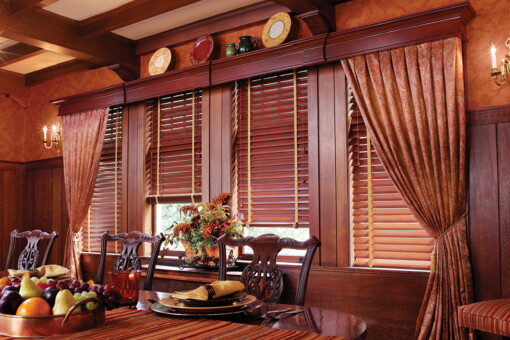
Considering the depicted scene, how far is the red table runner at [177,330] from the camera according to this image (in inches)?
52.9

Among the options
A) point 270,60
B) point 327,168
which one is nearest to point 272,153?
point 327,168

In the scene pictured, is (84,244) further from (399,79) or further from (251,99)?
(399,79)

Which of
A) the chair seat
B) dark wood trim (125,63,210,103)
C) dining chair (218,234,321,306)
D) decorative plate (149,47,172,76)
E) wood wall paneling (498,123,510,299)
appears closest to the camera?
dining chair (218,234,321,306)

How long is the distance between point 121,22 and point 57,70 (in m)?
1.76

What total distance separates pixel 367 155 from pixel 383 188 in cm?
24

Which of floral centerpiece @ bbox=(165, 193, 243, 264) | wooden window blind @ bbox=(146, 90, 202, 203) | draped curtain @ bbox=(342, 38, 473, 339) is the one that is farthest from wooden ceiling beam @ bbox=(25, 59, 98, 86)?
draped curtain @ bbox=(342, 38, 473, 339)

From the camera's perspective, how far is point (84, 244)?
16.4ft

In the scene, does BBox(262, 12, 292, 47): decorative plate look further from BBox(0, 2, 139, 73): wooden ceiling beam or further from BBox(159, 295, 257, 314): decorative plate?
BBox(159, 295, 257, 314): decorative plate

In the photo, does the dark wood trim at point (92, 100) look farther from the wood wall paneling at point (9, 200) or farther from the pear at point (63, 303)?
the pear at point (63, 303)

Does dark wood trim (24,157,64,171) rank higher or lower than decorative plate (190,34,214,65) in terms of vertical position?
lower

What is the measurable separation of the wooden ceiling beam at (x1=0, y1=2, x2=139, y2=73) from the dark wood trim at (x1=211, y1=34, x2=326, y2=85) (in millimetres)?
1054

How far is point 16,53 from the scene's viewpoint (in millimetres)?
4816

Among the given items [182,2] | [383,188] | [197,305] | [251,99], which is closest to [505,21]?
[383,188]

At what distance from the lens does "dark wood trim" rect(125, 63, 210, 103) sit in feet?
13.2
